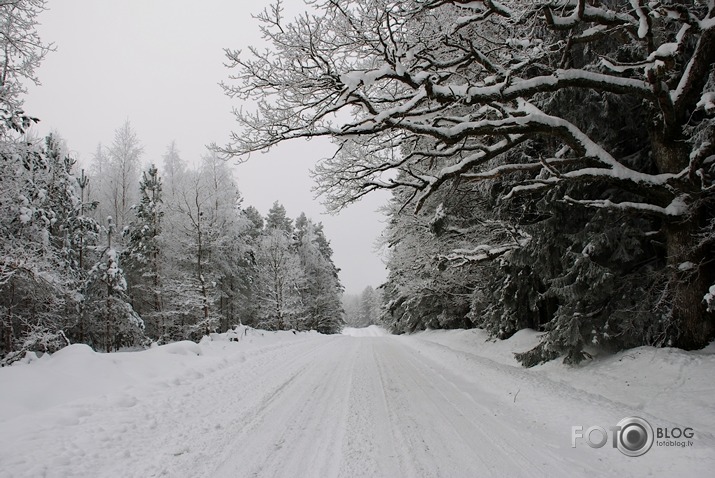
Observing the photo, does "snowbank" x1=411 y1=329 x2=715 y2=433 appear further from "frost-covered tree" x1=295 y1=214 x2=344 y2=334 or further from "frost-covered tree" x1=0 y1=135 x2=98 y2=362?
"frost-covered tree" x1=295 y1=214 x2=344 y2=334

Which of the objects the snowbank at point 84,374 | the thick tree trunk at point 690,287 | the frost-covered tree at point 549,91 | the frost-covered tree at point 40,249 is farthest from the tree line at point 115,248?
the thick tree trunk at point 690,287

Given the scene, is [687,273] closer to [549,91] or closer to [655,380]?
[655,380]

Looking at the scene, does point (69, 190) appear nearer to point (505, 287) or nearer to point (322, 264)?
point (505, 287)

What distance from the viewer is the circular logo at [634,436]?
353cm

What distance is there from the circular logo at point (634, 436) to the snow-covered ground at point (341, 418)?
122 mm

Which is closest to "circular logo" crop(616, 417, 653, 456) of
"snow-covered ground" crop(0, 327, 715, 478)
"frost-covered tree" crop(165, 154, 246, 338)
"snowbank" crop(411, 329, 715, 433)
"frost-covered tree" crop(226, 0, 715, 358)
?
"snow-covered ground" crop(0, 327, 715, 478)

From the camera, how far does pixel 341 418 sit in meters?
4.61

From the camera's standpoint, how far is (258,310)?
2745cm

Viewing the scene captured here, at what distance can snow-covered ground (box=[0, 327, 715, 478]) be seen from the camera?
3.26 metres

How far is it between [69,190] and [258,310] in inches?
610

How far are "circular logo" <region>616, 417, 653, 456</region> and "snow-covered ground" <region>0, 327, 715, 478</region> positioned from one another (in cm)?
12

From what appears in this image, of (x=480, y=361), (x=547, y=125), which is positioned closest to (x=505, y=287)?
(x=480, y=361)

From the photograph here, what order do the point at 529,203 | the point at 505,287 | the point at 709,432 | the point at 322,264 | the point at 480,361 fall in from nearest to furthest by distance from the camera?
the point at 709,432, the point at 529,203, the point at 480,361, the point at 505,287, the point at 322,264

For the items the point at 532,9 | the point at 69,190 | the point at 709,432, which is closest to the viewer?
the point at 709,432
